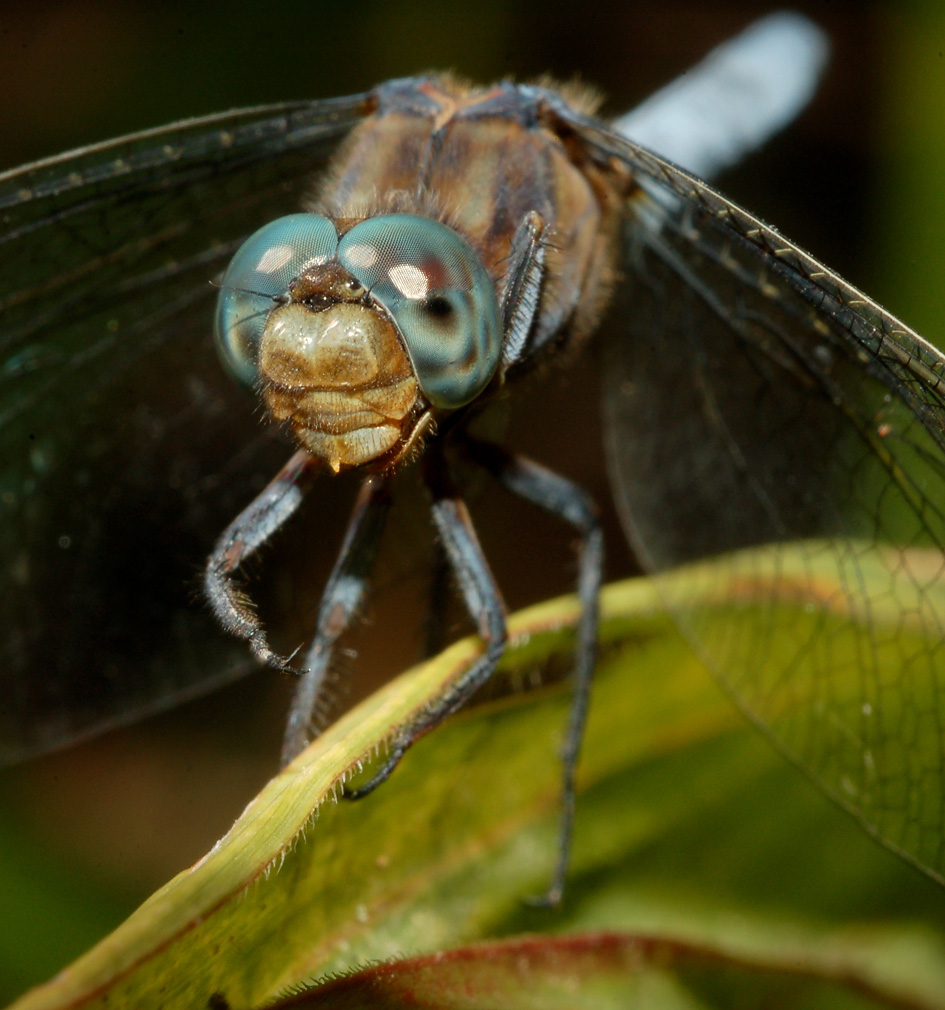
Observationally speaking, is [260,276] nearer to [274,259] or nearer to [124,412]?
[274,259]

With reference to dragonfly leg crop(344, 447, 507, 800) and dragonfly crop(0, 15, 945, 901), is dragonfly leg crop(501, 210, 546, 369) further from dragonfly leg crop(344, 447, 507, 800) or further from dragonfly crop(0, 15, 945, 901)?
dragonfly leg crop(344, 447, 507, 800)

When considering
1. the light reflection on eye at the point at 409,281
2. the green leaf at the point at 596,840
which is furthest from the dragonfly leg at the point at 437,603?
the light reflection on eye at the point at 409,281

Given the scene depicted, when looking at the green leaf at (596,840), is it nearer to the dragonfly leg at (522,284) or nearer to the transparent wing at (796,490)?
the transparent wing at (796,490)

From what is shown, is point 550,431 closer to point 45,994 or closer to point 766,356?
point 766,356

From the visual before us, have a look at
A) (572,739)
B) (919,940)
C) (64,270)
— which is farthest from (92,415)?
(919,940)

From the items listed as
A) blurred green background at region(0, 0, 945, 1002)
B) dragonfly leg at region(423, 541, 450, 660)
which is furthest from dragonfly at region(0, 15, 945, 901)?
blurred green background at region(0, 0, 945, 1002)

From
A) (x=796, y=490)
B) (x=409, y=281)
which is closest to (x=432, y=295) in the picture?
(x=409, y=281)

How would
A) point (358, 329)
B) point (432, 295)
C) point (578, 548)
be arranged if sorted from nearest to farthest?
1. point (358, 329)
2. point (432, 295)
3. point (578, 548)
